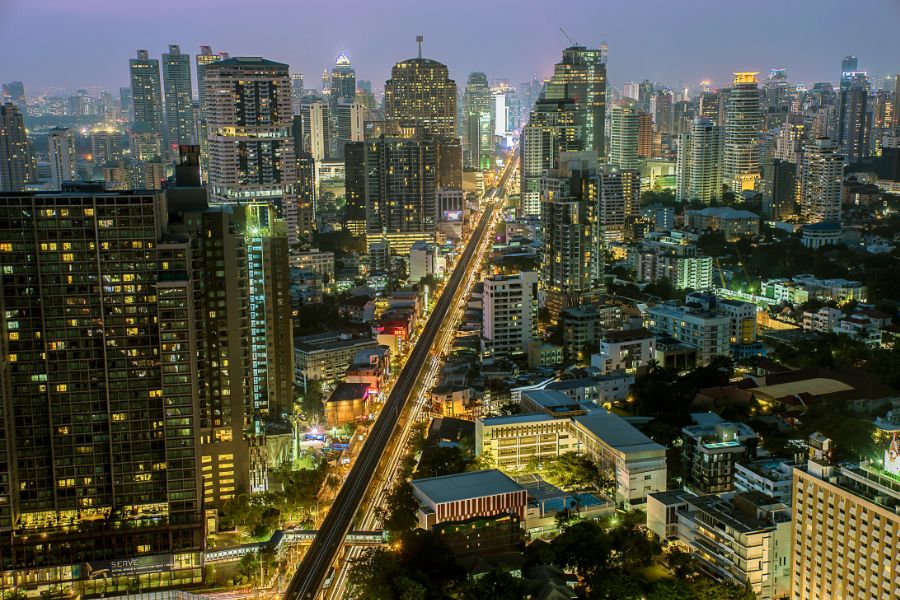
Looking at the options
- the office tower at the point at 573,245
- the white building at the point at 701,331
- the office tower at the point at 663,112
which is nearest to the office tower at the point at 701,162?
→ the office tower at the point at 663,112

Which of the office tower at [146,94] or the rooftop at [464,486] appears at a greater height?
the office tower at [146,94]

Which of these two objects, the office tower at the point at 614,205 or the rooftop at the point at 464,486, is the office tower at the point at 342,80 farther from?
the rooftop at the point at 464,486

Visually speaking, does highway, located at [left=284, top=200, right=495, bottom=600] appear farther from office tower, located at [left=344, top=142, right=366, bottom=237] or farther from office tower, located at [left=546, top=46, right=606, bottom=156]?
office tower, located at [left=546, top=46, right=606, bottom=156]

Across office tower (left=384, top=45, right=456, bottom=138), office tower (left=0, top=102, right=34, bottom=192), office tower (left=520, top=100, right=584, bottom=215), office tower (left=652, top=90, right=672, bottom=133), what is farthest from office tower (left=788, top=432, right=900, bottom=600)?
office tower (left=652, top=90, right=672, bottom=133)

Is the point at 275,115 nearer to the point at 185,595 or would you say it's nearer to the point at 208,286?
the point at 208,286

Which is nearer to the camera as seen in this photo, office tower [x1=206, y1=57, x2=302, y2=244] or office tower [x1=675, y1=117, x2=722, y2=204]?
office tower [x1=206, y1=57, x2=302, y2=244]

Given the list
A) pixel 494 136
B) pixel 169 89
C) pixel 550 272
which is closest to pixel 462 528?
pixel 550 272
